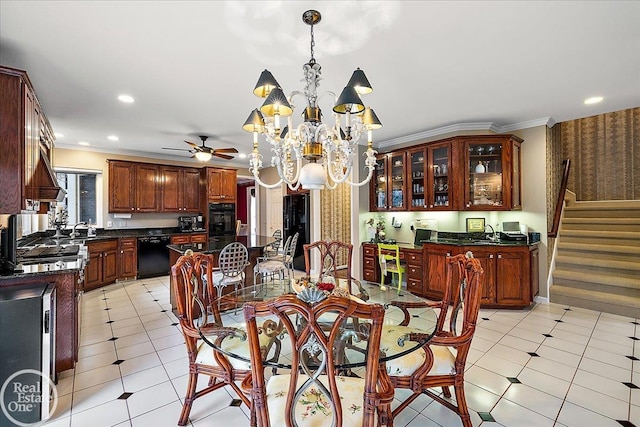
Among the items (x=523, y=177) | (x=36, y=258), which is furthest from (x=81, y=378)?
(x=523, y=177)

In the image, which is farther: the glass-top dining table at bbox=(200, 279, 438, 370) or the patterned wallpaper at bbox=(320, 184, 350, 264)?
the patterned wallpaper at bbox=(320, 184, 350, 264)

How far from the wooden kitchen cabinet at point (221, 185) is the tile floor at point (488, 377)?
140 inches

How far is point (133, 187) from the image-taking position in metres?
6.12

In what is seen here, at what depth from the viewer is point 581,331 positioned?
333 cm

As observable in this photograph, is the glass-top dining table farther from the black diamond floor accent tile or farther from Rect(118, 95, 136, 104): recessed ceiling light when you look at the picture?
Rect(118, 95, 136, 104): recessed ceiling light

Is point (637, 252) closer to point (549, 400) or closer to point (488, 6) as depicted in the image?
point (549, 400)

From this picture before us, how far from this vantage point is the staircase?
12.9ft

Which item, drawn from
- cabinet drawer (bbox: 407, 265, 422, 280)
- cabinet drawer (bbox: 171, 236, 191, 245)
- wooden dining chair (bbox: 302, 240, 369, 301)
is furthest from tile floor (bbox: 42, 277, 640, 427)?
cabinet drawer (bbox: 171, 236, 191, 245)

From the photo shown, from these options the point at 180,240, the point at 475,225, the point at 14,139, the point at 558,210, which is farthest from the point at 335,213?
the point at 14,139

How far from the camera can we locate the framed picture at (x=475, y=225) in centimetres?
462

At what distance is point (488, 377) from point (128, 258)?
6078 mm

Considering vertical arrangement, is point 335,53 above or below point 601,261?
above

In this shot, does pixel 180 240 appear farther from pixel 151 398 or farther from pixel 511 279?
pixel 511 279

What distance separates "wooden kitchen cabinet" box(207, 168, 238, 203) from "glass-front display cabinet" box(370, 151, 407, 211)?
350 centimetres
